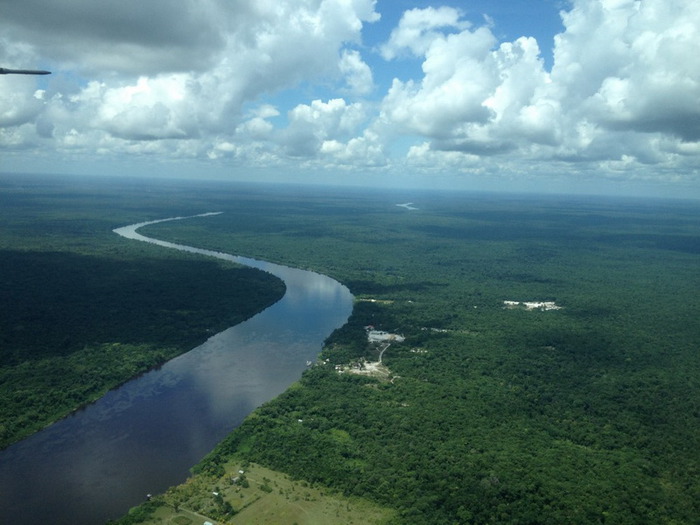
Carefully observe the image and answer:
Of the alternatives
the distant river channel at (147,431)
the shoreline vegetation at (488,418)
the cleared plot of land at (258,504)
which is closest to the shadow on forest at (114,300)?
the distant river channel at (147,431)

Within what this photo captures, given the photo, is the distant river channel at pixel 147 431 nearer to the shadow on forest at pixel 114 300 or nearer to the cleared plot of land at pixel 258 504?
the cleared plot of land at pixel 258 504

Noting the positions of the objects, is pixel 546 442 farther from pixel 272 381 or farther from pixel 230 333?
pixel 230 333

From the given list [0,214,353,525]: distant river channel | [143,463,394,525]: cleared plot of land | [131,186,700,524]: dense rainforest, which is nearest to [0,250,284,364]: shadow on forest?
[0,214,353,525]: distant river channel

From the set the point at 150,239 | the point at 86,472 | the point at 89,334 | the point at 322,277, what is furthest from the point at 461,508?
the point at 150,239

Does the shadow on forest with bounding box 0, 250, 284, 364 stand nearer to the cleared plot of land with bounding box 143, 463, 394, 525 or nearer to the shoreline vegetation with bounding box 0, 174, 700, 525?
the shoreline vegetation with bounding box 0, 174, 700, 525

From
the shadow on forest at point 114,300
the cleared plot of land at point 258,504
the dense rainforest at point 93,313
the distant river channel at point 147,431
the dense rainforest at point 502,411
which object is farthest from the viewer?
the shadow on forest at point 114,300

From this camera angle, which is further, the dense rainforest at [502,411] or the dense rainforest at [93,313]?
the dense rainforest at [93,313]

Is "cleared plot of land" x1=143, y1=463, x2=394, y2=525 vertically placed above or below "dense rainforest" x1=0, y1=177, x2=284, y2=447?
below
